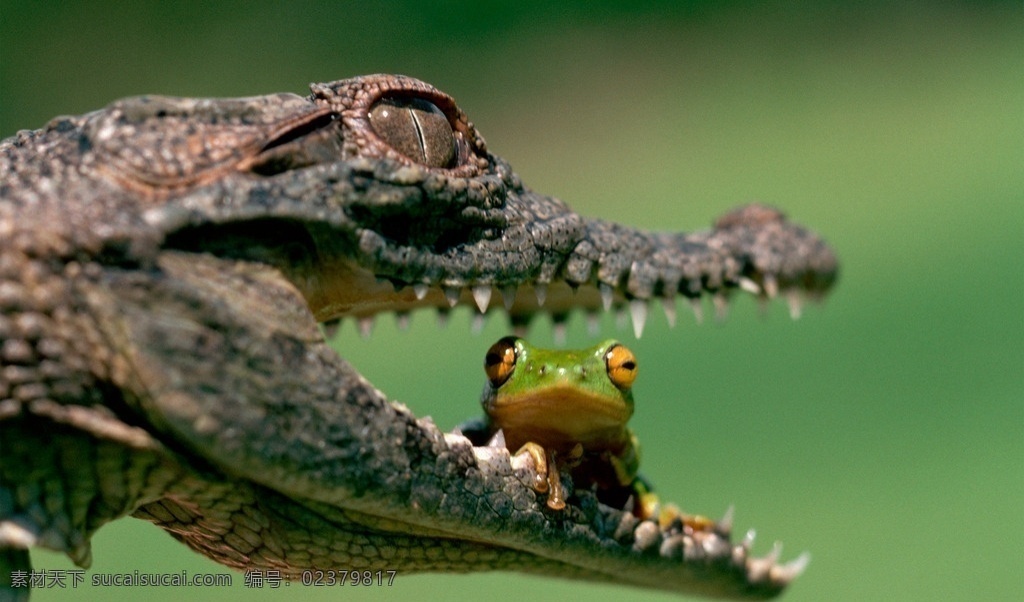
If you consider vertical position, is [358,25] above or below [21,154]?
above

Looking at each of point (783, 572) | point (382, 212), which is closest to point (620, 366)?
point (382, 212)

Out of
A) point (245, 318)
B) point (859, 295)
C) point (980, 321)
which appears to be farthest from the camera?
point (859, 295)

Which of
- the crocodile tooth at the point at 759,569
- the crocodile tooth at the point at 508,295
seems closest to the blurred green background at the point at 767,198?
the crocodile tooth at the point at 759,569

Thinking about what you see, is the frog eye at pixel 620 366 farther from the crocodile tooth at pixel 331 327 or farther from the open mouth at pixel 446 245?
the crocodile tooth at pixel 331 327

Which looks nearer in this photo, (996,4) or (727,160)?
(727,160)

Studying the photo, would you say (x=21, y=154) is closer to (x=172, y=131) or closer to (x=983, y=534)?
(x=172, y=131)

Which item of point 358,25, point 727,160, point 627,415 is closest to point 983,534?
point 627,415

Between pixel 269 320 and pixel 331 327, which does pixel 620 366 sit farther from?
pixel 269 320
